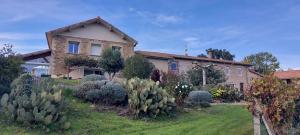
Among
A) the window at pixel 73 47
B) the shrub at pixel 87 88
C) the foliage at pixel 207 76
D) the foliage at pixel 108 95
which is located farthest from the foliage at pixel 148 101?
the foliage at pixel 207 76

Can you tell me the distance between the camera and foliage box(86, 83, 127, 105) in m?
13.6

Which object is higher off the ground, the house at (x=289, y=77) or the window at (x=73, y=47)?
the window at (x=73, y=47)

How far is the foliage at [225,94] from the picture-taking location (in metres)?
22.5

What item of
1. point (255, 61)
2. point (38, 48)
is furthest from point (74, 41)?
point (255, 61)

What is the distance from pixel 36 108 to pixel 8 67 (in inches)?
204

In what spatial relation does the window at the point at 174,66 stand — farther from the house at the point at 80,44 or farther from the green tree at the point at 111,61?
the green tree at the point at 111,61

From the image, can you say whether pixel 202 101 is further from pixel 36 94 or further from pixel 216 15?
pixel 36 94

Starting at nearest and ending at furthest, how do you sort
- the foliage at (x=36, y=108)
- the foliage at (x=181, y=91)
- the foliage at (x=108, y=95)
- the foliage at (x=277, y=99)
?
the foliage at (x=277, y=99) < the foliage at (x=36, y=108) < the foliage at (x=108, y=95) < the foliage at (x=181, y=91)

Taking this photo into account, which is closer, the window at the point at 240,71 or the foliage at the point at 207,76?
the foliage at the point at 207,76

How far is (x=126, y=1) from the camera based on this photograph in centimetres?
1559

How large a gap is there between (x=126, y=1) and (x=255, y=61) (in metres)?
58.9

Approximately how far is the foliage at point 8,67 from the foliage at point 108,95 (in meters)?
3.46

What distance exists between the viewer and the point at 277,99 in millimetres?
7727

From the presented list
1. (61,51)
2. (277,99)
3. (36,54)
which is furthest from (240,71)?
(277,99)
